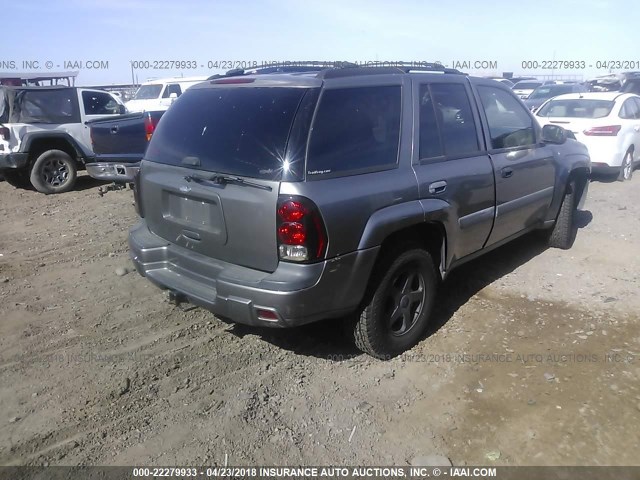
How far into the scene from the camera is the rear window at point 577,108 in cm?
938

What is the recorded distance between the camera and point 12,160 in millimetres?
8641

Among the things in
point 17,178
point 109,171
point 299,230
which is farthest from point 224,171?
point 17,178

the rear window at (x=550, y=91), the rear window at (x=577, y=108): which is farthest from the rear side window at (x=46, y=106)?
the rear window at (x=550, y=91)

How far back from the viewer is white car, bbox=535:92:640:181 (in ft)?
29.7

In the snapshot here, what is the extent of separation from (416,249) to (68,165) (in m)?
7.71

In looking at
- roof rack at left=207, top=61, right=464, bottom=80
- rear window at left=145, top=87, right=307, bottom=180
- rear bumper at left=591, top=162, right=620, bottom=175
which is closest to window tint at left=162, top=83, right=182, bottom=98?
rear bumper at left=591, top=162, right=620, bottom=175

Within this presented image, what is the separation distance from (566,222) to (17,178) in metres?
8.84

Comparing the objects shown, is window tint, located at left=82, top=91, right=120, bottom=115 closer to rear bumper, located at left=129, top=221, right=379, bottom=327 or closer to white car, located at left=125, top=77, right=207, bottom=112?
white car, located at left=125, top=77, right=207, bottom=112

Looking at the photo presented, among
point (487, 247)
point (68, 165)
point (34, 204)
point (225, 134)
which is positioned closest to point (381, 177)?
point (225, 134)

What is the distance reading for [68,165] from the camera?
9.26 meters

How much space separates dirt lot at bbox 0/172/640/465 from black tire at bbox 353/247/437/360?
14 cm

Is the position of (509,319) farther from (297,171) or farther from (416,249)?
(297,171)

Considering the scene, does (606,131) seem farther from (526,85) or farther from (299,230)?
(526,85)

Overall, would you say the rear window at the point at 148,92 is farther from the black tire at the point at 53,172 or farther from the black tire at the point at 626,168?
the black tire at the point at 626,168
